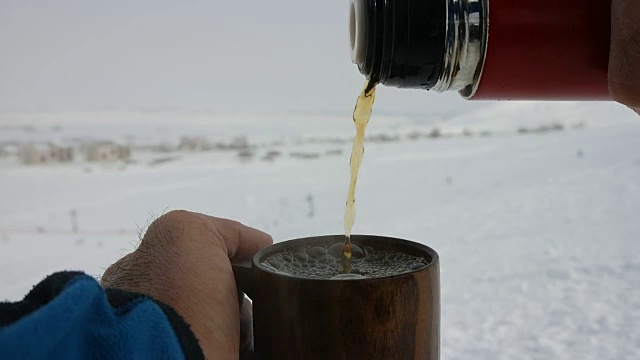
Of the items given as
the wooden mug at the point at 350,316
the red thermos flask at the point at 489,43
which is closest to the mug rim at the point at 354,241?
the wooden mug at the point at 350,316

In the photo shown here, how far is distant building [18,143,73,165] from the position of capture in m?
1.61

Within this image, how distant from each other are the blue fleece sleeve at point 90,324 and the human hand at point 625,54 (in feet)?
0.85

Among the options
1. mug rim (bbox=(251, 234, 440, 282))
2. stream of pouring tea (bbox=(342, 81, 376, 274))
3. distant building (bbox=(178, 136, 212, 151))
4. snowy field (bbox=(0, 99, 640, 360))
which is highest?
stream of pouring tea (bbox=(342, 81, 376, 274))

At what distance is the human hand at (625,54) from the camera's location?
292 millimetres

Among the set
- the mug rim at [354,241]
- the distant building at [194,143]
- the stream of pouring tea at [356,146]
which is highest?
the stream of pouring tea at [356,146]

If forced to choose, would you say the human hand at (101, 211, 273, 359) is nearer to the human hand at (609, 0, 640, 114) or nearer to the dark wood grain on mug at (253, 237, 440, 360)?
the dark wood grain on mug at (253, 237, 440, 360)

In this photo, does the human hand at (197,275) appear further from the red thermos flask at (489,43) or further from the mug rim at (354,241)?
the red thermos flask at (489,43)

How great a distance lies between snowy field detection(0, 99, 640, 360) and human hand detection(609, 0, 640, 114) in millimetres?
574

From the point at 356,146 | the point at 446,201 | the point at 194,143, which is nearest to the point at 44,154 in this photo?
the point at 194,143

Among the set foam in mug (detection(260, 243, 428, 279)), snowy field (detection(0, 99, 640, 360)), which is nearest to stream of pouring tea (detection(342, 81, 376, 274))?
foam in mug (detection(260, 243, 428, 279))

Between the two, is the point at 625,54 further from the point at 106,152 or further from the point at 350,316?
the point at 106,152

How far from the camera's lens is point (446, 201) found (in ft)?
6.11

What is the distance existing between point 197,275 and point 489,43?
24cm

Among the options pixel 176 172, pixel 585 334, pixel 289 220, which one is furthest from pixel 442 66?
pixel 176 172
